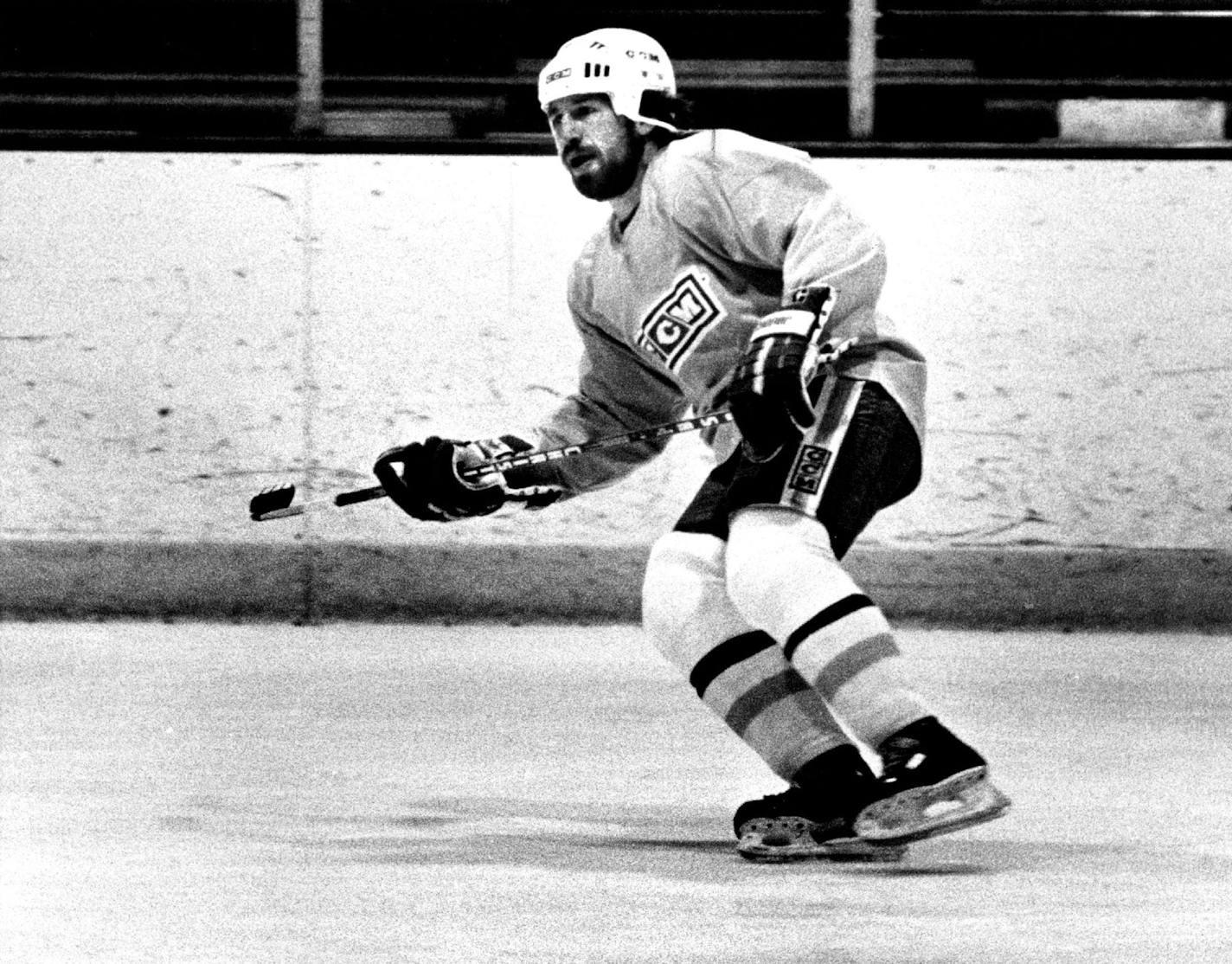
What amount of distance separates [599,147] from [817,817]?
104 centimetres

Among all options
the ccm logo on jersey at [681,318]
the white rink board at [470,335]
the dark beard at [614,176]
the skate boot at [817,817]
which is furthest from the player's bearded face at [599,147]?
the white rink board at [470,335]

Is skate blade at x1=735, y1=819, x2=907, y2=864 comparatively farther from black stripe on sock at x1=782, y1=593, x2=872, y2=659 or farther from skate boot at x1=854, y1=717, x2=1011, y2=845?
black stripe on sock at x1=782, y1=593, x2=872, y2=659

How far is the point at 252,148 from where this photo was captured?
20.0 feet

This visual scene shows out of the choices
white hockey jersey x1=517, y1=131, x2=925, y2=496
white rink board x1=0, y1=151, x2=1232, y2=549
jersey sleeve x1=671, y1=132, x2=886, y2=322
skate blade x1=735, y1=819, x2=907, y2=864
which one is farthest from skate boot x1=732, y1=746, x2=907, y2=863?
white rink board x1=0, y1=151, x2=1232, y2=549

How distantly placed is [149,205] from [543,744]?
7.85 feet

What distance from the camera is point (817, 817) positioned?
10.4 ft

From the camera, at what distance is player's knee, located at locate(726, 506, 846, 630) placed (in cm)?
313

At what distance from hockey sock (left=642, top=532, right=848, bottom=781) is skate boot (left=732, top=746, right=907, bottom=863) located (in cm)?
3

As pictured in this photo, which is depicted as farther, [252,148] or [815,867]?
[252,148]

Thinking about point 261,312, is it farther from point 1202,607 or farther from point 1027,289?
point 1202,607

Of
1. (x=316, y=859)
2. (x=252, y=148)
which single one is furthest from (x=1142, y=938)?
(x=252, y=148)

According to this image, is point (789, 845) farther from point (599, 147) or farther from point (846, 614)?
point (599, 147)

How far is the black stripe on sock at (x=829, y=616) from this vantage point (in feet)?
10.3

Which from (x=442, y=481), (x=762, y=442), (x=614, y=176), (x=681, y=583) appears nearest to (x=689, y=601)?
(x=681, y=583)
